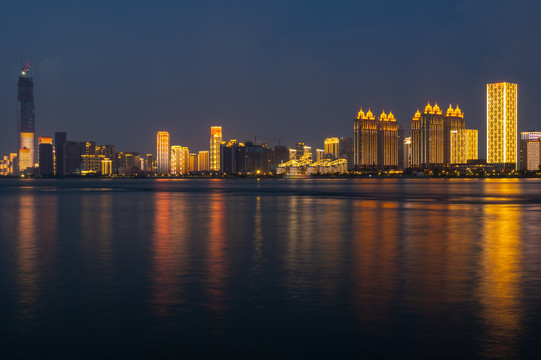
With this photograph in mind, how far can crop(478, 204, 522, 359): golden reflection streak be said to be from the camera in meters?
10.9

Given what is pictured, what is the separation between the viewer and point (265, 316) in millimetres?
12938

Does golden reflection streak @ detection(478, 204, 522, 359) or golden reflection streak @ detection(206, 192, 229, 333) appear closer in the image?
golden reflection streak @ detection(478, 204, 522, 359)

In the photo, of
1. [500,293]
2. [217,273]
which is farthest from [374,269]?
[217,273]

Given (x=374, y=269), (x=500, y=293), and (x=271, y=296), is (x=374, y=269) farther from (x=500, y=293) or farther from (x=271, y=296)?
(x=271, y=296)

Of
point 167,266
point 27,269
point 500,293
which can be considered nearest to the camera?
point 500,293

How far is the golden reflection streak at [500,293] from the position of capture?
1091 centimetres

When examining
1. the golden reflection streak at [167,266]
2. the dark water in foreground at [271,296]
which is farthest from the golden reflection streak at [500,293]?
the golden reflection streak at [167,266]

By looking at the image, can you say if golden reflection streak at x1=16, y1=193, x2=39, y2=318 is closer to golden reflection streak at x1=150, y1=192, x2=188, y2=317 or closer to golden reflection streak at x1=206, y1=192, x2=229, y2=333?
golden reflection streak at x1=150, y1=192, x2=188, y2=317

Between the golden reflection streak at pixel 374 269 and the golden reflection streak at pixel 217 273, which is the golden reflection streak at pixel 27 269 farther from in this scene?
the golden reflection streak at pixel 374 269

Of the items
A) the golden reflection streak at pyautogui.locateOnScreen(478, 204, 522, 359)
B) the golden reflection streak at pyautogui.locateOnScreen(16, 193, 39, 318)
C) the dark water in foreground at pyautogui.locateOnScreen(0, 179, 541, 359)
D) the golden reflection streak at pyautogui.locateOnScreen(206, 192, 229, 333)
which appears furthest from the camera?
the golden reflection streak at pyautogui.locateOnScreen(16, 193, 39, 318)

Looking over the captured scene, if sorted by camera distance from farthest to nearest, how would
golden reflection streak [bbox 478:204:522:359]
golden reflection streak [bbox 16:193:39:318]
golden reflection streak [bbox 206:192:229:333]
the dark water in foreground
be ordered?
golden reflection streak [bbox 16:193:39:318] → golden reflection streak [bbox 206:192:229:333] → golden reflection streak [bbox 478:204:522:359] → the dark water in foreground

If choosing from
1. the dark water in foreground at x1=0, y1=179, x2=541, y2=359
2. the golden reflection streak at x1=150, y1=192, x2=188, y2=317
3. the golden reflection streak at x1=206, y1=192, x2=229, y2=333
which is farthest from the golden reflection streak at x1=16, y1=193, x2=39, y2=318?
the golden reflection streak at x1=206, y1=192, x2=229, y2=333

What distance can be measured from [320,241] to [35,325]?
17784 mm

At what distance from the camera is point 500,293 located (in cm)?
1537
